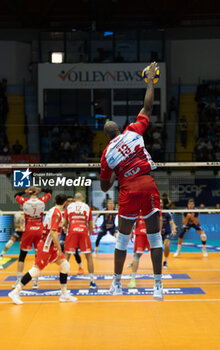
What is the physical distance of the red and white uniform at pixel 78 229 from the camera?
1120cm

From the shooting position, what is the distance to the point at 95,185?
1866 centimetres

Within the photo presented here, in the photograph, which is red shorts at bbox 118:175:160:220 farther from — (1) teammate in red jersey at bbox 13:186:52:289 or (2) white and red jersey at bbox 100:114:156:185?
(1) teammate in red jersey at bbox 13:186:52:289

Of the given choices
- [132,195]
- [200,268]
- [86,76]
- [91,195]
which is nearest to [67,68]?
[86,76]

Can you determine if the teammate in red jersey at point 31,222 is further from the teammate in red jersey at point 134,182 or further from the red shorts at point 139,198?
the red shorts at point 139,198

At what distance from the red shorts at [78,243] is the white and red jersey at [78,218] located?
4.6 inches

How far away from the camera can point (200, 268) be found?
46.3 ft

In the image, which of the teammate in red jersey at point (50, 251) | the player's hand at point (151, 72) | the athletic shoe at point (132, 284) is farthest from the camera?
the athletic shoe at point (132, 284)

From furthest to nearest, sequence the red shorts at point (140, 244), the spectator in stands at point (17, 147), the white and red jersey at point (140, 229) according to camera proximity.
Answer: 1. the spectator in stands at point (17, 147)
2. the white and red jersey at point (140, 229)
3. the red shorts at point (140, 244)

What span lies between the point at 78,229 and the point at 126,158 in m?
6.49

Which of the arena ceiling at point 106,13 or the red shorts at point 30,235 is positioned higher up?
the arena ceiling at point 106,13

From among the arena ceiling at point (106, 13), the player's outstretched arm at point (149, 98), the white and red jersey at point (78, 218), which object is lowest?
the white and red jersey at point (78, 218)

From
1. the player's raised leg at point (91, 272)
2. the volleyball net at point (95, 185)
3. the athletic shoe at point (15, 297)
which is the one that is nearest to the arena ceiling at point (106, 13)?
the volleyball net at point (95, 185)

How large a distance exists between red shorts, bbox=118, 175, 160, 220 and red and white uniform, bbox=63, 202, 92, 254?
20.7 ft

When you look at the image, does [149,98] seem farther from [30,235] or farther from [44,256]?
[30,235]
